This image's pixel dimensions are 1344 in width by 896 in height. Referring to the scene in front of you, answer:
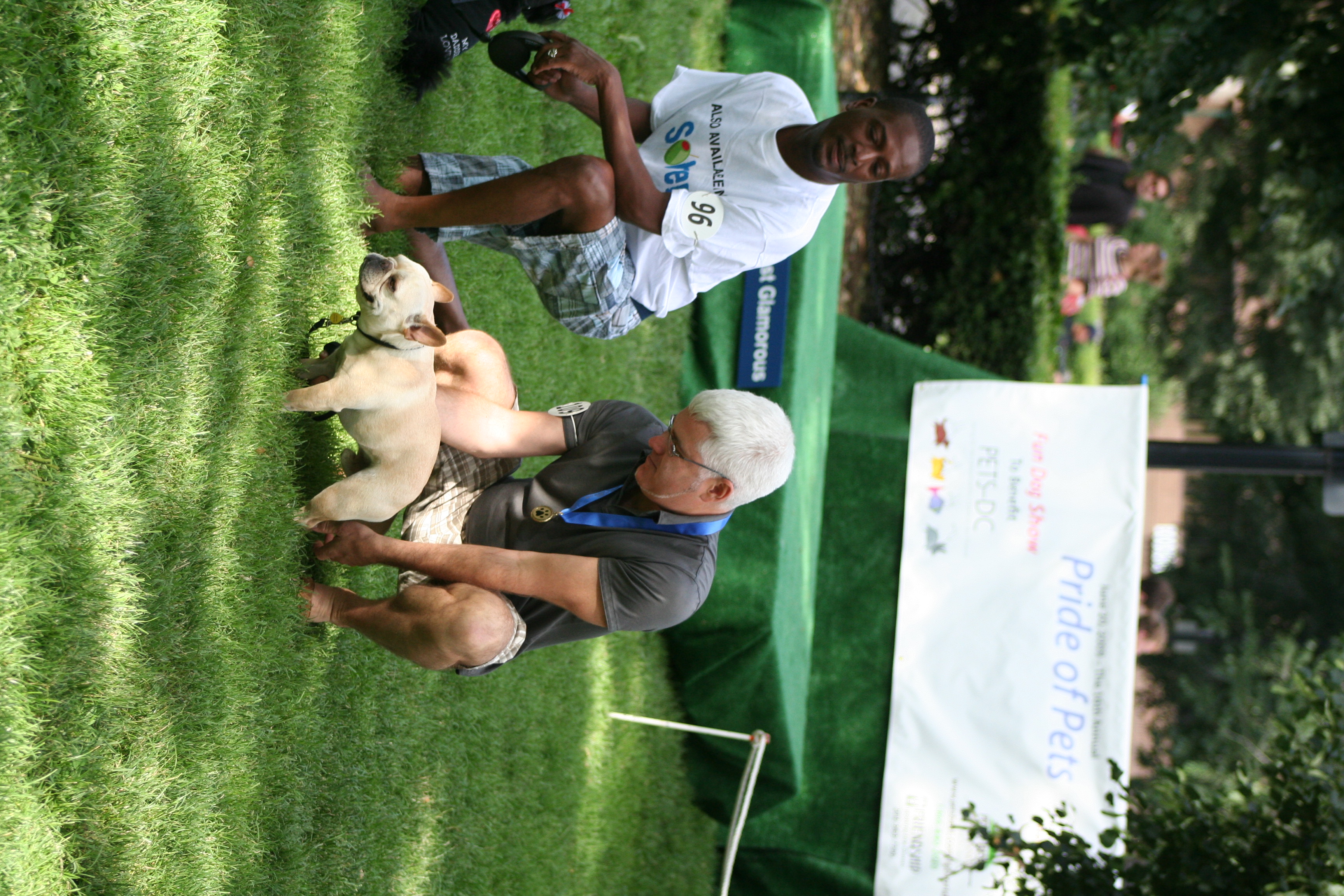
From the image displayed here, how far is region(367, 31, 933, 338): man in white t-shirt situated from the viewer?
334cm

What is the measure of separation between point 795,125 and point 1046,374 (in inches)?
259

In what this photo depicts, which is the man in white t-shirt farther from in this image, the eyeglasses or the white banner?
the white banner

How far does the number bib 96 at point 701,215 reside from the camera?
11.4ft

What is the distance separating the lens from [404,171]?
3883 millimetres

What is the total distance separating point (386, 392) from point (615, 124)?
1196 mm

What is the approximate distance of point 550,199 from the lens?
3320 mm

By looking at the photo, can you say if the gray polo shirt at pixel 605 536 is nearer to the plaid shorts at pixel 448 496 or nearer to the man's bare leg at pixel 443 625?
the plaid shorts at pixel 448 496

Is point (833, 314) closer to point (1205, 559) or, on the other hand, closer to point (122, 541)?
point (122, 541)

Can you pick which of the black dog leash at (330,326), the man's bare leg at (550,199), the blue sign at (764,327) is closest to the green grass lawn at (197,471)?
the black dog leash at (330,326)

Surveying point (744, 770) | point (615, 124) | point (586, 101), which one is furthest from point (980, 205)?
point (615, 124)

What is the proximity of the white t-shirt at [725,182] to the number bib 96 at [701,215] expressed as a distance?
0.02 m

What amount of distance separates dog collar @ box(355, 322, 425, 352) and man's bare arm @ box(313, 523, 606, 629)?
0.63 metres

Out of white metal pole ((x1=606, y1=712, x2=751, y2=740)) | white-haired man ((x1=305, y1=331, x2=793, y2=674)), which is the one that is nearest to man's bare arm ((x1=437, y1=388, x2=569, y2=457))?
white-haired man ((x1=305, y1=331, x2=793, y2=674))

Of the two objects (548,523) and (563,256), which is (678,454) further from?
(563,256)
